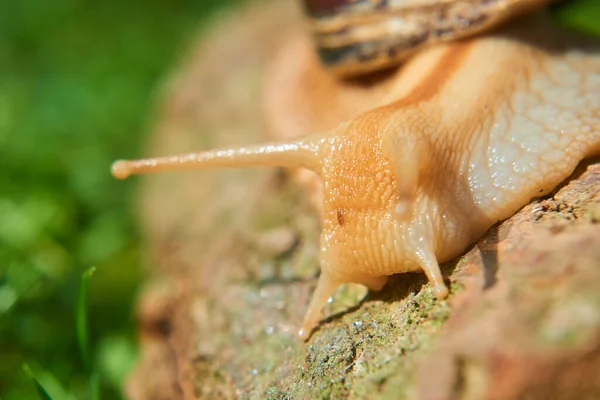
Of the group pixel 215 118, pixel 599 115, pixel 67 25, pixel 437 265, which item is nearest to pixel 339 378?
pixel 437 265

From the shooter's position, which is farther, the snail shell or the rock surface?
the snail shell

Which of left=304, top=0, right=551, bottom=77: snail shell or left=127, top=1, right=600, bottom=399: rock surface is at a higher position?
left=304, top=0, right=551, bottom=77: snail shell

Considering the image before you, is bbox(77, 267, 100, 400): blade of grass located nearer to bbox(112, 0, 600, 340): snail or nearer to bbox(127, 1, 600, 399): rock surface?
bbox(127, 1, 600, 399): rock surface

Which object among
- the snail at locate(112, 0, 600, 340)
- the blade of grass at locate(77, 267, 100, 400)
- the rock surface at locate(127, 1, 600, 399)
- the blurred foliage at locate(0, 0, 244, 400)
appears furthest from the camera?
the blurred foliage at locate(0, 0, 244, 400)

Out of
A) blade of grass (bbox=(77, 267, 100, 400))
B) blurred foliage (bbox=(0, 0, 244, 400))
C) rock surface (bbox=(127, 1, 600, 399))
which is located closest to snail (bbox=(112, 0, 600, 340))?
rock surface (bbox=(127, 1, 600, 399))

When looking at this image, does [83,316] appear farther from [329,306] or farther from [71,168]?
[71,168]

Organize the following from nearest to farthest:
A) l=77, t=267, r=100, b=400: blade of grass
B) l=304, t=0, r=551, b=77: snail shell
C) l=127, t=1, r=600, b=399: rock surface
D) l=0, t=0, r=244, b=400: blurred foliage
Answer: l=127, t=1, r=600, b=399: rock surface, l=77, t=267, r=100, b=400: blade of grass, l=304, t=0, r=551, b=77: snail shell, l=0, t=0, r=244, b=400: blurred foliage

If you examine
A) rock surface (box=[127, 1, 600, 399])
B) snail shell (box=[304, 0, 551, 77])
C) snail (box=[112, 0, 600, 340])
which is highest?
snail shell (box=[304, 0, 551, 77])

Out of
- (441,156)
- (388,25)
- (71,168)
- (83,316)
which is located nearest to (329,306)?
(441,156)
